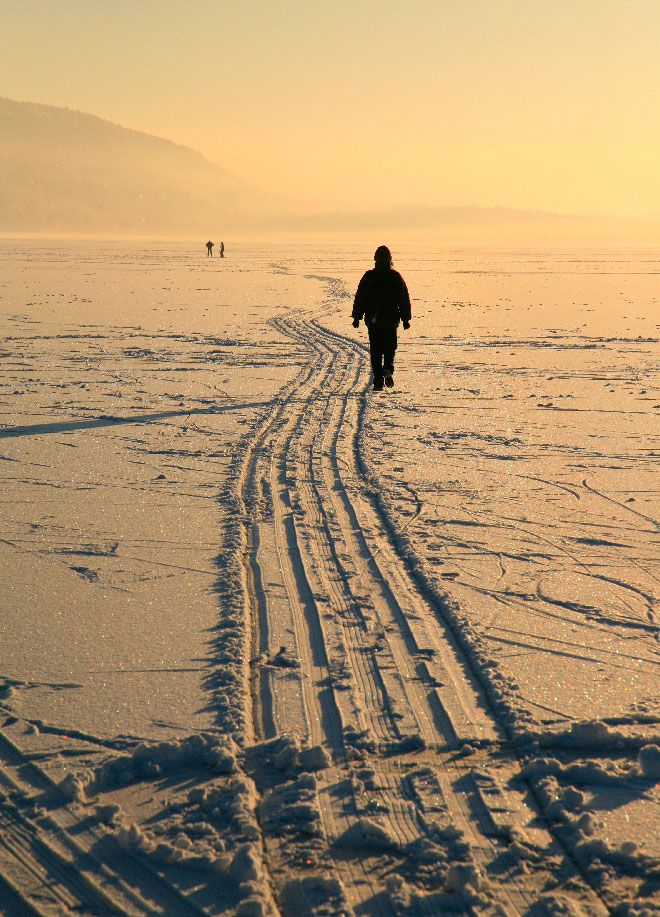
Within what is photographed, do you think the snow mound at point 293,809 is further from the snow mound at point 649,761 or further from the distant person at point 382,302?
the distant person at point 382,302

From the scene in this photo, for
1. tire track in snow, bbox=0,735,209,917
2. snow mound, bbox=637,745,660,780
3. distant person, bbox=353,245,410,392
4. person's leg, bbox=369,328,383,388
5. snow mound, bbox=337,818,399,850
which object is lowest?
tire track in snow, bbox=0,735,209,917

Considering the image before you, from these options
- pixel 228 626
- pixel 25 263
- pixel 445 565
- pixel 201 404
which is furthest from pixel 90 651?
pixel 25 263

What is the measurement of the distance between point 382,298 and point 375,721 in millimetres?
7398

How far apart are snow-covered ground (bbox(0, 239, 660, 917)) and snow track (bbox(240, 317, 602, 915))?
0.04 ft

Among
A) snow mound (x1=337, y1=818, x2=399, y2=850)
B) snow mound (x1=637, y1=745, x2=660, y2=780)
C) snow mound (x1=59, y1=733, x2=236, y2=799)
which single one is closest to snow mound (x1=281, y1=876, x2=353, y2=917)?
snow mound (x1=337, y1=818, x2=399, y2=850)

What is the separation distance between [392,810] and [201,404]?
7.22 meters

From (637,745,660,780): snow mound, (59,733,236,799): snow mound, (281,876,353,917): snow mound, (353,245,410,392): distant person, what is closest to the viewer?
(281,876,353,917): snow mound

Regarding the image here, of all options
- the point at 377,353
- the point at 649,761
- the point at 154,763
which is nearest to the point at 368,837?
the point at 154,763

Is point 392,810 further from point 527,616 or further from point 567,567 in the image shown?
point 567,567

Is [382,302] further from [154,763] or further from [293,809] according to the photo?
[293,809]

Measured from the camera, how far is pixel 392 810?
8.75 ft

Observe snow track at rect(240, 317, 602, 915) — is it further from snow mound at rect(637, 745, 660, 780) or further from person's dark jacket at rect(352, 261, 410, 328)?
person's dark jacket at rect(352, 261, 410, 328)

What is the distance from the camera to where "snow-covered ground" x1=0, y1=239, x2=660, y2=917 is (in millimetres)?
2447

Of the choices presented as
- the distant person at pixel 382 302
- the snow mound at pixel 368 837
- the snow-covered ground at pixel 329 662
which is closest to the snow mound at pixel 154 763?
the snow-covered ground at pixel 329 662
